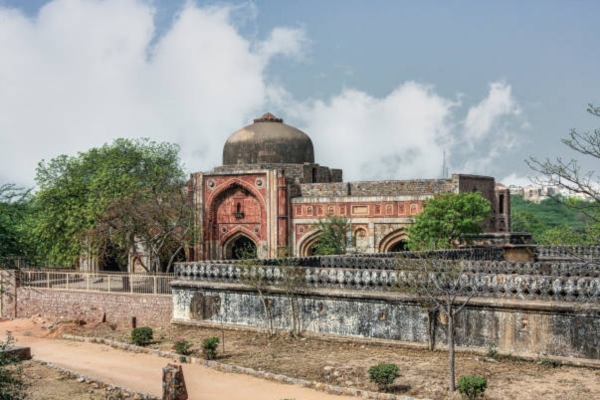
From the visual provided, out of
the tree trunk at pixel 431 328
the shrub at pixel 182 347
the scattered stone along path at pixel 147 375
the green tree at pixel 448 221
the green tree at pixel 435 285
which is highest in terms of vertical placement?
the green tree at pixel 448 221

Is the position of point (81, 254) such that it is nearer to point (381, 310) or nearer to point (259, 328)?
point (259, 328)

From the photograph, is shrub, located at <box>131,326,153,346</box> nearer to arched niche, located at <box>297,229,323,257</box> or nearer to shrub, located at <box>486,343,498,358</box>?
shrub, located at <box>486,343,498,358</box>

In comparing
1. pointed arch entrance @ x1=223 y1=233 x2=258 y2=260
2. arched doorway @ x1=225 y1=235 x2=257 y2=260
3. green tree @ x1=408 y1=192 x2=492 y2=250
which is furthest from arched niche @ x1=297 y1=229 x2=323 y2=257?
green tree @ x1=408 y1=192 x2=492 y2=250

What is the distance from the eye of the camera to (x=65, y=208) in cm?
2942

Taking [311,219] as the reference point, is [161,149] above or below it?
above

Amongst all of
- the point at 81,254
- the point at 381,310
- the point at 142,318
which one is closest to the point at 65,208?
the point at 81,254

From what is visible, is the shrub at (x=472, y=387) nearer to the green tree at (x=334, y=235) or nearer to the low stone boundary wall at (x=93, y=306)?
the low stone boundary wall at (x=93, y=306)

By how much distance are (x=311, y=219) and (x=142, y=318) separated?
1306 centimetres

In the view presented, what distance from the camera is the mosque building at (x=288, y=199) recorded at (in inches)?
1223

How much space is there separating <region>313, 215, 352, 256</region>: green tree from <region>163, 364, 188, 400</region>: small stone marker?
758 inches

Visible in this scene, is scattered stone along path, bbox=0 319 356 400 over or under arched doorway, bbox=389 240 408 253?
under

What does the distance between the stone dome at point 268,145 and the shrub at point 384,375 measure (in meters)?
24.4

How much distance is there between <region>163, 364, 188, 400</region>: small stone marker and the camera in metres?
11.6

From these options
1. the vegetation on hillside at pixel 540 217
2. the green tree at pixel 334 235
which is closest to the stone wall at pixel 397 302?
the green tree at pixel 334 235
